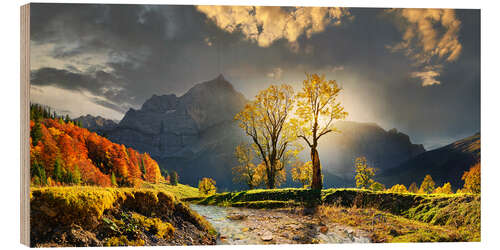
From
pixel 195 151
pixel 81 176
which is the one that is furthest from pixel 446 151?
→ pixel 81 176

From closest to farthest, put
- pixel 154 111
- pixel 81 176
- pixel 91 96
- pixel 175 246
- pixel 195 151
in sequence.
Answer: pixel 175 246 → pixel 81 176 → pixel 91 96 → pixel 154 111 → pixel 195 151

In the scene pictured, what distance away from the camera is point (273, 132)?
862cm

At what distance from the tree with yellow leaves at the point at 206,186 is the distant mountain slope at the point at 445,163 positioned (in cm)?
466

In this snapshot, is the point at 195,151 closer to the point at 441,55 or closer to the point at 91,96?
the point at 91,96

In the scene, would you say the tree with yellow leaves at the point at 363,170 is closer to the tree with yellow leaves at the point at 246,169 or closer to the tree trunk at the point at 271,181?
the tree trunk at the point at 271,181

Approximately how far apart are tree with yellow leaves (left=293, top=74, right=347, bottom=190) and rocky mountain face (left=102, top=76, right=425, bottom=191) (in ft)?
0.73

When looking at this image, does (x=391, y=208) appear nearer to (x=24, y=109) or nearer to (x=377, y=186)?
(x=377, y=186)

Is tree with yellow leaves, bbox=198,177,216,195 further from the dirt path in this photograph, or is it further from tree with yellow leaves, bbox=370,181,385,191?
tree with yellow leaves, bbox=370,181,385,191

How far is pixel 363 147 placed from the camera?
850 cm

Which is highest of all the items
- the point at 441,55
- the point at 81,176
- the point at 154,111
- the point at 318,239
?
the point at 441,55

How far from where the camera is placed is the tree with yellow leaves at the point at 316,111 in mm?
7977

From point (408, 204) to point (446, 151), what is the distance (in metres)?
2.05

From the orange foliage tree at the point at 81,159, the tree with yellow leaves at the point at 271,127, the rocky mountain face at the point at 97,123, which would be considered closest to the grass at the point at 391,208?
the tree with yellow leaves at the point at 271,127

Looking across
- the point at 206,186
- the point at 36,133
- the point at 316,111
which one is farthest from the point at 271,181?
the point at 36,133
